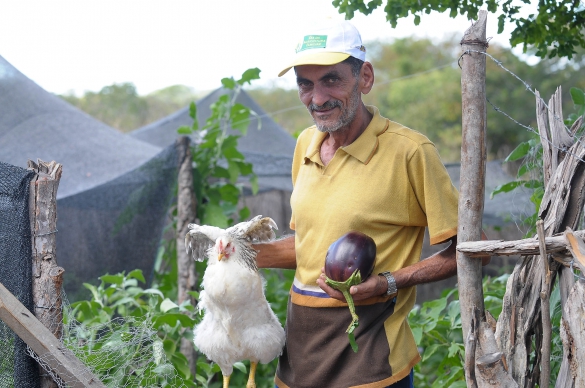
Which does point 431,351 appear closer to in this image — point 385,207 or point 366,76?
point 385,207

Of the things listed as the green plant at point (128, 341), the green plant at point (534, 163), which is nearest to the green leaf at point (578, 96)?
the green plant at point (534, 163)

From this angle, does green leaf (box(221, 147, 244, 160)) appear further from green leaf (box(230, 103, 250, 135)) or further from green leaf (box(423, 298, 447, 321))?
green leaf (box(423, 298, 447, 321))

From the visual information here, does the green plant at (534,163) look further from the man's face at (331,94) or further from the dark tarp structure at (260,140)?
the dark tarp structure at (260,140)

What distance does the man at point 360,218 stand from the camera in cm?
205

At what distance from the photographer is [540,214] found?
6.40ft

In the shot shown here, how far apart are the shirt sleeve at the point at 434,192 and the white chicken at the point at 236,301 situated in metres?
0.61

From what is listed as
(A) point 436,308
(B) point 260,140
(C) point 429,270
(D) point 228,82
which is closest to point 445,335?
(A) point 436,308

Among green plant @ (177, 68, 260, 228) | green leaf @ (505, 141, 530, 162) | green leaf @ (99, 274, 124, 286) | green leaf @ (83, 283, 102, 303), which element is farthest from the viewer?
green plant @ (177, 68, 260, 228)

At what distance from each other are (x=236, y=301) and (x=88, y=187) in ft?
7.42

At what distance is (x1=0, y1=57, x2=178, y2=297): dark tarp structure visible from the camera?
4152 mm

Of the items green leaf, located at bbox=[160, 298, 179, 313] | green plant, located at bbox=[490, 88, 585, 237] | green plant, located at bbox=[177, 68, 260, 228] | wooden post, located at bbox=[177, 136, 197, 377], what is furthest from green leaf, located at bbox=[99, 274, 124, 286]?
green plant, located at bbox=[490, 88, 585, 237]

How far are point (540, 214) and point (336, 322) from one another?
0.76 meters

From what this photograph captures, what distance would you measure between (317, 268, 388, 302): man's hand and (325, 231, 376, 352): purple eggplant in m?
0.02

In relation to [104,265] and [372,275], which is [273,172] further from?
[372,275]
